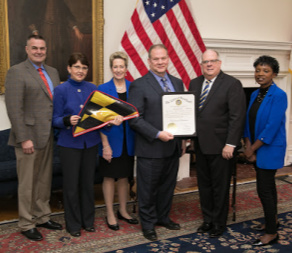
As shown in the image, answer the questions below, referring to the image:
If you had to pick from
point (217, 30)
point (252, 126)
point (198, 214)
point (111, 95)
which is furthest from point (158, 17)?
point (198, 214)

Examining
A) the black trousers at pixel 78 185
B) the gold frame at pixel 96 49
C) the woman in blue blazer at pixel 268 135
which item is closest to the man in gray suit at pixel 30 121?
the black trousers at pixel 78 185

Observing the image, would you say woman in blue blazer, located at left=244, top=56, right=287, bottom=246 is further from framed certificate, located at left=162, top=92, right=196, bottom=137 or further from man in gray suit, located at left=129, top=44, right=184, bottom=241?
man in gray suit, located at left=129, top=44, right=184, bottom=241

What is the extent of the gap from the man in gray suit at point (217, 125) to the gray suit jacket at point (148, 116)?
359 millimetres

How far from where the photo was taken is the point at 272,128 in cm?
280

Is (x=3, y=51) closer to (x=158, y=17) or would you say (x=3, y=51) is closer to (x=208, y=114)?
(x=158, y=17)

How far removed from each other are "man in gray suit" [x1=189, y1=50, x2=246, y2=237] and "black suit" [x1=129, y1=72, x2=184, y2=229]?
0.80 feet

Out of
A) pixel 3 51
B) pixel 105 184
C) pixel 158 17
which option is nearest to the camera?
pixel 105 184

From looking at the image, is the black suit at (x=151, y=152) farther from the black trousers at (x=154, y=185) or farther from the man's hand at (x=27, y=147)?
the man's hand at (x=27, y=147)

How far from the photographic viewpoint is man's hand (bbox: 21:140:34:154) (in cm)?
287

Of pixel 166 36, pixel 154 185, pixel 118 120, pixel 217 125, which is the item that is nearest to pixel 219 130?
pixel 217 125

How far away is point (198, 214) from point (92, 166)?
133 centimetres

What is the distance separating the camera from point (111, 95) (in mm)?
3076

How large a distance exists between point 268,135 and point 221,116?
1.36 ft

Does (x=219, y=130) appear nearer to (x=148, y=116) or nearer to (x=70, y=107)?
(x=148, y=116)
